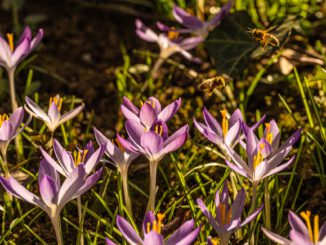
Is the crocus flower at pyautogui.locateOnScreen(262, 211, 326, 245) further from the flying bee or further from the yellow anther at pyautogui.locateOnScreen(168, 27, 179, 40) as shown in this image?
the yellow anther at pyautogui.locateOnScreen(168, 27, 179, 40)

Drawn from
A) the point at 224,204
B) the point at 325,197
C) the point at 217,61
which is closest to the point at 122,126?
the point at 217,61

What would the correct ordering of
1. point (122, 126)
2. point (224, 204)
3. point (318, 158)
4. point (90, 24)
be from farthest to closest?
point (90, 24), point (122, 126), point (318, 158), point (224, 204)

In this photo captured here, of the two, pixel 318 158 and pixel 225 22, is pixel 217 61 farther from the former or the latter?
pixel 318 158

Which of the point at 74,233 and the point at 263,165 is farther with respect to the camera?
the point at 74,233

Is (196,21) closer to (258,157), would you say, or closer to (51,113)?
(51,113)

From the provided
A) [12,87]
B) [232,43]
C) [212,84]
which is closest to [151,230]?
[212,84]

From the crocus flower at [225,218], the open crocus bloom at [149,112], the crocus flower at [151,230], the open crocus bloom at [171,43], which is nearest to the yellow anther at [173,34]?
the open crocus bloom at [171,43]
